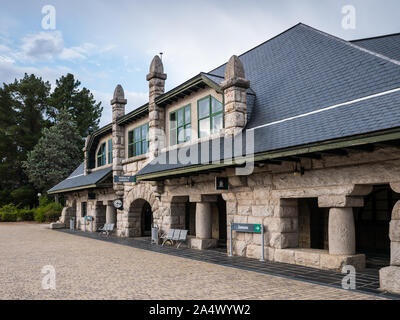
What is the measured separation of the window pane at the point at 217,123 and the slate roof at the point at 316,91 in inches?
46.9

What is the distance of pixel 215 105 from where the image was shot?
1455cm

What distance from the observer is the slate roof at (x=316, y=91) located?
29.2ft

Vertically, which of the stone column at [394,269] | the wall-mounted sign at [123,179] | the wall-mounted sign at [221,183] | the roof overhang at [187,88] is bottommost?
the stone column at [394,269]

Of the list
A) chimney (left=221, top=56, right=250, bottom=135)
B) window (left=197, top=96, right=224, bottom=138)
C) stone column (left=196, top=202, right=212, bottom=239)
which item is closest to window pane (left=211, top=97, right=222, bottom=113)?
window (left=197, top=96, right=224, bottom=138)

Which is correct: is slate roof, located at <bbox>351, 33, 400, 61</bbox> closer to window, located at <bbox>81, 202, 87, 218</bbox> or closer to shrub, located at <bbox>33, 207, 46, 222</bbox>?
window, located at <bbox>81, 202, 87, 218</bbox>

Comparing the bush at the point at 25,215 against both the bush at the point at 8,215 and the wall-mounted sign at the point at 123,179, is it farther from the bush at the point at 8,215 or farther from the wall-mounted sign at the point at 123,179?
the wall-mounted sign at the point at 123,179

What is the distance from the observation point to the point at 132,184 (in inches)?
A: 766

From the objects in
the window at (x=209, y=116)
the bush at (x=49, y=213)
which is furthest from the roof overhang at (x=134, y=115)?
the bush at (x=49, y=213)

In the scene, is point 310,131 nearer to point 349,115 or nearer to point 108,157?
point 349,115

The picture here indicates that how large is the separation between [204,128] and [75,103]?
1678 inches

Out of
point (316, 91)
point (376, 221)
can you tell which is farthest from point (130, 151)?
point (376, 221)
